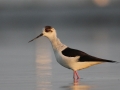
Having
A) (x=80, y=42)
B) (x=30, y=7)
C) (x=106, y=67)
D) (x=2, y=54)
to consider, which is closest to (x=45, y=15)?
(x=30, y=7)

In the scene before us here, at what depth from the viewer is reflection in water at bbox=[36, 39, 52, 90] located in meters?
9.88

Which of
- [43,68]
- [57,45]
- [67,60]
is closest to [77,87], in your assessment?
[67,60]

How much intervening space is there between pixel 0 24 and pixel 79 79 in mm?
20446

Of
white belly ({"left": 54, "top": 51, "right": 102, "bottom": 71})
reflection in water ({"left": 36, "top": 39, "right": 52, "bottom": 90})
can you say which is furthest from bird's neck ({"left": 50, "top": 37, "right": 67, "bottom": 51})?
reflection in water ({"left": 36, "top": 39, "right": 52, "bottom": 90})

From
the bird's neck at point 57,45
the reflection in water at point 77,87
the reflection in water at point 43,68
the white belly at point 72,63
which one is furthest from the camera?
the bird's neck at point 57,45

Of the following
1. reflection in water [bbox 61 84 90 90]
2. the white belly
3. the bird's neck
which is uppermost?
the bird's neck

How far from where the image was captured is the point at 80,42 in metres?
18.4

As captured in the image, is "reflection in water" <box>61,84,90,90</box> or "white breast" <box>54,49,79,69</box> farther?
"white breast" <box>54,49,79,69</box>

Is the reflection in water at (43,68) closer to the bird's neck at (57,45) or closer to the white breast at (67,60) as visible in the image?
the white breast at (67,60)

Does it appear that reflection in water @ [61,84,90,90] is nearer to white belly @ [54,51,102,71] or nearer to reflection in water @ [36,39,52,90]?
reflection in water @ [36,39,52,90]

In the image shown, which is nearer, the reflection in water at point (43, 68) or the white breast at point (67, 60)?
the reflection in water at point (43, 68)

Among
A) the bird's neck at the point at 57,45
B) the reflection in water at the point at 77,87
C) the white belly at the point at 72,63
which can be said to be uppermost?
the bird's neck at the point at 57,45

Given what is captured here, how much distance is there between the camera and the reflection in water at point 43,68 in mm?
9875

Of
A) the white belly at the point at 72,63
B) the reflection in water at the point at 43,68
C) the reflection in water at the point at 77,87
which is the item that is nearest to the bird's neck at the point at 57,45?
the white belly at the point at 72,63
